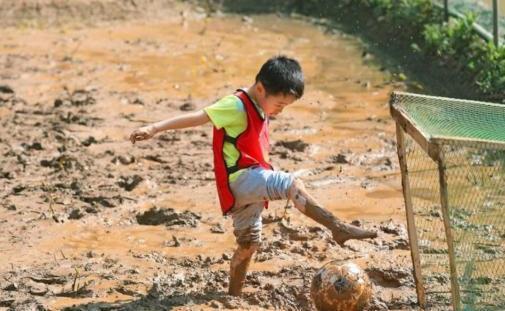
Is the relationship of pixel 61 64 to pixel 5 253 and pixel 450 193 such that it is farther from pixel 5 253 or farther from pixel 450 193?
pixel 450 193

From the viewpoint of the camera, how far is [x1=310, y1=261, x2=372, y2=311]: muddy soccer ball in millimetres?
5398

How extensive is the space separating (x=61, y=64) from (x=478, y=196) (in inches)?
359

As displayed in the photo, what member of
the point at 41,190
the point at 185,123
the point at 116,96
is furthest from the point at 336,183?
the point at 116,96

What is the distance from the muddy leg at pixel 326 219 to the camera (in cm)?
521

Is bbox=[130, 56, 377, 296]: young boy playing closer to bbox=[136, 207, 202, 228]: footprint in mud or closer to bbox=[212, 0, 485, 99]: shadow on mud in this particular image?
bbox=[136, 207, 202, 228]: footprint in mud

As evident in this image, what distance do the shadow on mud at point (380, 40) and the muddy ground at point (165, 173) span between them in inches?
12.7

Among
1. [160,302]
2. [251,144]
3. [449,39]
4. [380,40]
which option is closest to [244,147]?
[251,144]

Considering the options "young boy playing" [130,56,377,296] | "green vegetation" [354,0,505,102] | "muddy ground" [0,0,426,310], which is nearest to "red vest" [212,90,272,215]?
"young boy playing" [130,56,377,296]

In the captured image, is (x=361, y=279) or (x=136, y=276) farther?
(x=136, y=276)

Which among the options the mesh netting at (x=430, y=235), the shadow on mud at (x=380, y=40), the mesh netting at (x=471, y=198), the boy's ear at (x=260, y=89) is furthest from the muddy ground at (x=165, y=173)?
the boy's ear at (x=260, y=89)

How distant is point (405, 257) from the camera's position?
662 cm

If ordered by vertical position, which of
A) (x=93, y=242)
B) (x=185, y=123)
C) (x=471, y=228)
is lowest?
(x=93, y=242)

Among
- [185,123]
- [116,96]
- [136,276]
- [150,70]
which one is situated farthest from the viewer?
[150,70]

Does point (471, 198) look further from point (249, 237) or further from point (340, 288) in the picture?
point (249, 237)
